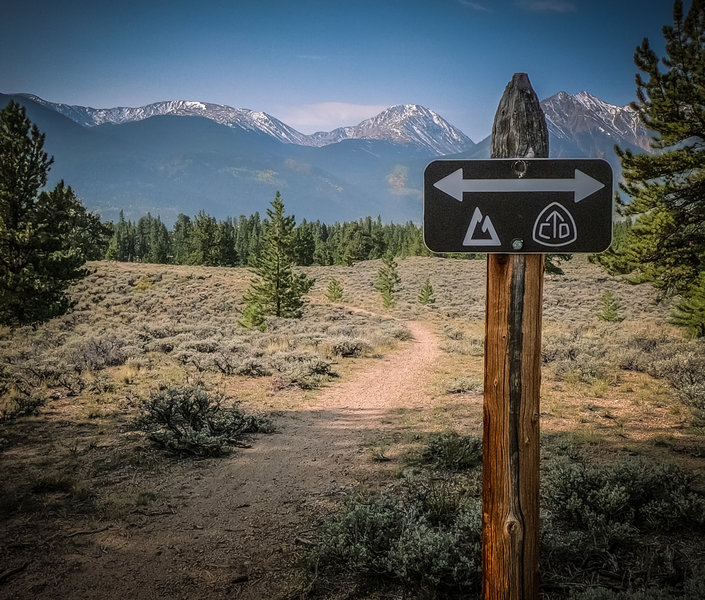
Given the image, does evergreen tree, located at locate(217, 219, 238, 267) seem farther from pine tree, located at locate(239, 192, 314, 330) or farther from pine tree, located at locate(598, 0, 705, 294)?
pine tree, located at locate(598, 0, 705, 294)

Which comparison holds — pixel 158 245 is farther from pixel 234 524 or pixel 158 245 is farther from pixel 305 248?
pixel 234 524

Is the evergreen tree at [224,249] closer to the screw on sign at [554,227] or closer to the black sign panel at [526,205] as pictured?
the black sign panel at [526,205]

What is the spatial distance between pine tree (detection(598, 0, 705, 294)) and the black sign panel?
10.6 m

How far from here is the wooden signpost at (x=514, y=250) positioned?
6.48 ft

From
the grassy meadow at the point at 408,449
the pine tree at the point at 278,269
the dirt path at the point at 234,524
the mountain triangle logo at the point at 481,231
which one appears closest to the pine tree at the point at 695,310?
the grassy meadow at the point at 408,449

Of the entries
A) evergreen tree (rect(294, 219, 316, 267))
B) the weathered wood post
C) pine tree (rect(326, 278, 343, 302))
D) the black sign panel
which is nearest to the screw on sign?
the black sign panel

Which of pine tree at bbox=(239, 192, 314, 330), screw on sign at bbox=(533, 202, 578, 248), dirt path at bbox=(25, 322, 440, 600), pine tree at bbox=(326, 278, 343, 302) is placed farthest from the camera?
pine tree at bbox=(326, 278, 343, 302)

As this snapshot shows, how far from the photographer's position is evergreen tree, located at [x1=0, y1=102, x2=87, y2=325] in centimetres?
1661

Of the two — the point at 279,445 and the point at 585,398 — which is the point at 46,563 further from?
the point at 585,398

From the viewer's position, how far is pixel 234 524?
185 inches

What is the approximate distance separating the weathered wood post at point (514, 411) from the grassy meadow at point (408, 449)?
1.39m

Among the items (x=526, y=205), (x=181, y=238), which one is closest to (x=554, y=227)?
(x=526, y=205)

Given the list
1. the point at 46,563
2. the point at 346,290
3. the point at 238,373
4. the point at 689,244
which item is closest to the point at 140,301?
the point at 346,290

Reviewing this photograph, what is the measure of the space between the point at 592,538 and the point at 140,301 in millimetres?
32726
